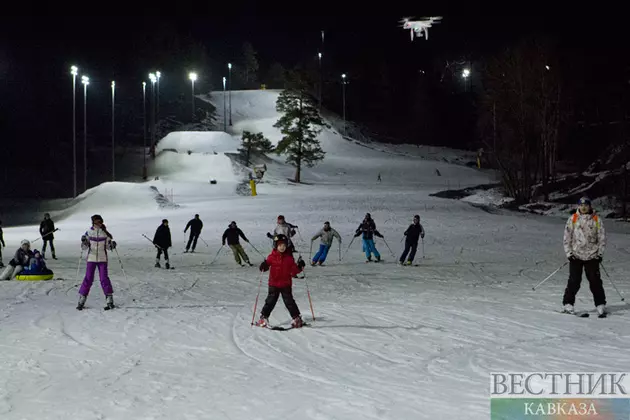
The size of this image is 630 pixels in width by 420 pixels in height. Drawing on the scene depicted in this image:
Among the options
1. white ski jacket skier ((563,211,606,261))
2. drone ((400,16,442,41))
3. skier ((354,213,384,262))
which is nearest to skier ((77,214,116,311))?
white ski jacket skier ((563,211,606,261))

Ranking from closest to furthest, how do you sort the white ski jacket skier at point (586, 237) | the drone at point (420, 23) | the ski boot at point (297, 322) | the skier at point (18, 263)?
the ski boot at point (297, 322) < the white ski jacket skier at point (586, 237) < the skier at point (18, 263) < the drone at point (420, 23)

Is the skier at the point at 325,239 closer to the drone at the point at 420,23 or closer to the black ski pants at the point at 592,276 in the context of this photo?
the black ski pants at the point at 592,276

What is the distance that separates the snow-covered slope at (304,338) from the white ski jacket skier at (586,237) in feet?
3.43

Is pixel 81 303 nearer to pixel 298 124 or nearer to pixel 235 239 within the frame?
pixel 235 239

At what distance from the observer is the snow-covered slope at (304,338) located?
22.1 ft

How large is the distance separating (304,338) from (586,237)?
184 inches

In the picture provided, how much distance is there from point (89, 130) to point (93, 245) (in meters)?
81.2

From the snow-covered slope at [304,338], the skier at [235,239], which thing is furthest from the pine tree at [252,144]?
the skier at [235,239]

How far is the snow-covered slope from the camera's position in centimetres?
675

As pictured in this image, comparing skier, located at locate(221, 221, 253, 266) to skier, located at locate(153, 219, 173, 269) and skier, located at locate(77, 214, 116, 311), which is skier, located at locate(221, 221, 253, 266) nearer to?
skier, located at locate(153, 219, 173, 269)

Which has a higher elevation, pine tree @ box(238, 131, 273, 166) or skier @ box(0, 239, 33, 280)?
pine tree @ box(238, 131, 273, 166)

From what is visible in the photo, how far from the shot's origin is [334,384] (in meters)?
7.32

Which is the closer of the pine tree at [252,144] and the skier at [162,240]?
the skier at [162,240]

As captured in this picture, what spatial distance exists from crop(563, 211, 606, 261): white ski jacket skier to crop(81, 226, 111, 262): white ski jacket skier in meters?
7.56
